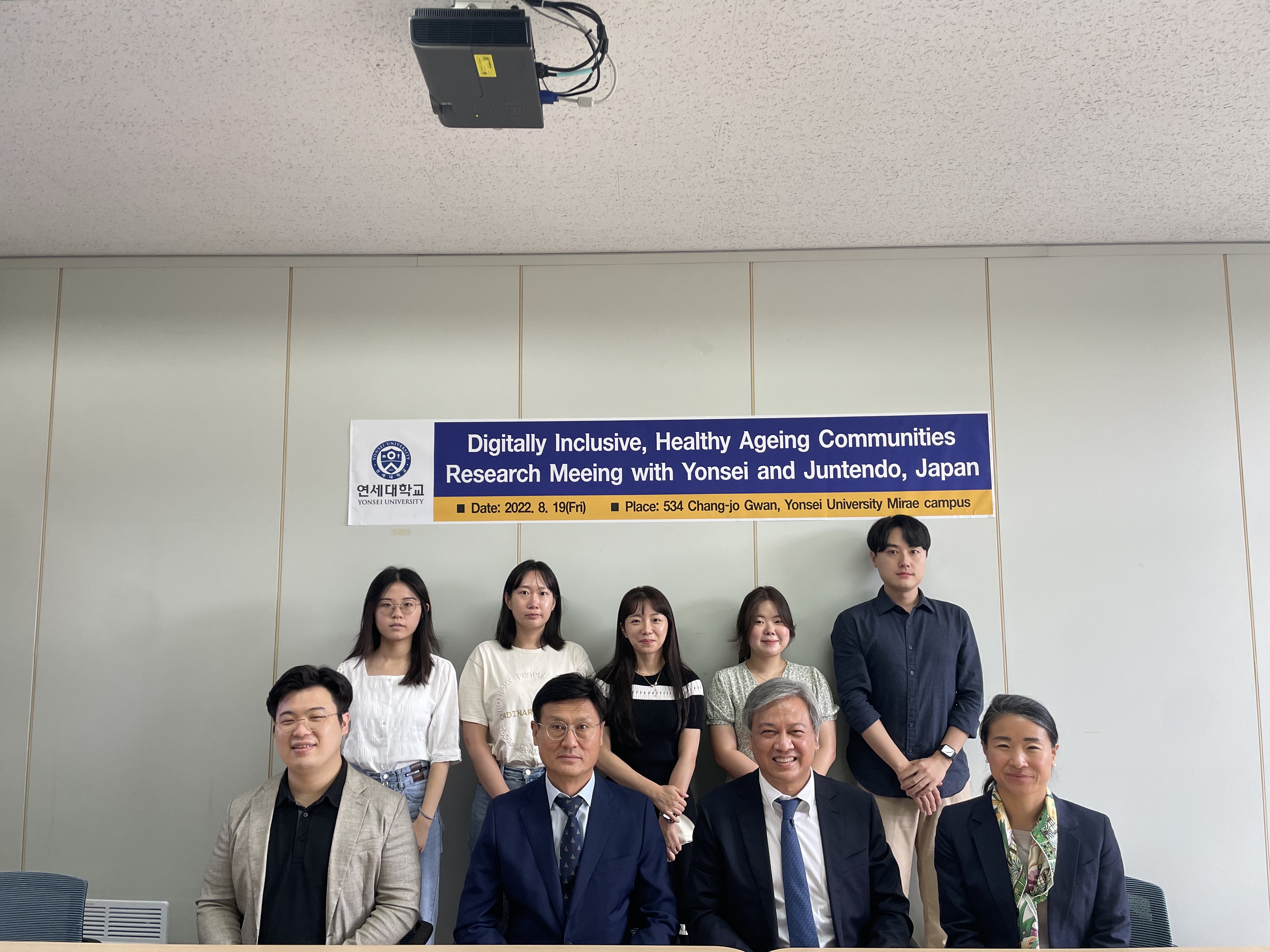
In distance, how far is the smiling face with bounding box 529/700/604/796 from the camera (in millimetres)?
2457

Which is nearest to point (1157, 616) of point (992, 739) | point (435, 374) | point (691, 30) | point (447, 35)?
point (992, 739)

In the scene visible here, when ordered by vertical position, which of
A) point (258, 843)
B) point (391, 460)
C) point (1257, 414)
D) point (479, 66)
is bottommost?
point (258, 843)

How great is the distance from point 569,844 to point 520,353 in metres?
2.39

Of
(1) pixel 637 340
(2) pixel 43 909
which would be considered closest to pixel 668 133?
(1) pixel 637 340

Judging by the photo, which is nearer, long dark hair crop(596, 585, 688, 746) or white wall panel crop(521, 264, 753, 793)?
long dark hair crop(596, 585, 688, 746)

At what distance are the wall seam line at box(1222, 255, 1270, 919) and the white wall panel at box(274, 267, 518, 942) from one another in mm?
3249

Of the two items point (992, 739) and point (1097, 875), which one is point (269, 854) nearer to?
point (992, 739)

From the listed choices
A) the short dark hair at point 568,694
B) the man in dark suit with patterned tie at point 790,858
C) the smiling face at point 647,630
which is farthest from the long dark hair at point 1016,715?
the smiling face at point 647,630

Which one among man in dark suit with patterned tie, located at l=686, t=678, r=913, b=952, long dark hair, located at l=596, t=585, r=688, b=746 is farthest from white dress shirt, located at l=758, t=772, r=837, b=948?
long dark hair, located at l=596, t=585, r=688, b=746

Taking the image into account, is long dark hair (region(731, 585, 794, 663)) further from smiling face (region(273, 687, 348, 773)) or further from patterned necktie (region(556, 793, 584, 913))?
smiling face (region(273, 687, 348, 773))

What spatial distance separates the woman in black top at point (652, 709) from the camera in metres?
3.46

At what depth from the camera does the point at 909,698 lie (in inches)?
145

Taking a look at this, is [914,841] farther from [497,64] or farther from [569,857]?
[497,64]

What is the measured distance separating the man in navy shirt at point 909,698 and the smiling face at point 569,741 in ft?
5.17
